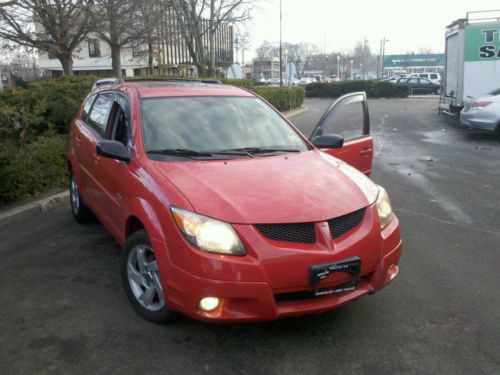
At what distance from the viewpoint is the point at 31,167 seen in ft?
22.4

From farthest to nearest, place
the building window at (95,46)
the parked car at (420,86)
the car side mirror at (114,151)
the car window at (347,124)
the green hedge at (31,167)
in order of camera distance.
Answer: the parked car at (420,86) < the building window at (95,46) < the car window at (347,124) < the green hedge at (31,167) < the car side mirror at (114,151)

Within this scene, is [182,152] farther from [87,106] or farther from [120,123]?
[87,106]

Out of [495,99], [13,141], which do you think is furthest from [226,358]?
[495,99]

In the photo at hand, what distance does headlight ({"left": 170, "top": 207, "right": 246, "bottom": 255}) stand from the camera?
9.74ft

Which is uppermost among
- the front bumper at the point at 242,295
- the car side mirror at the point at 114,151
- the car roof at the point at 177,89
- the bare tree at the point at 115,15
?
the bare tree at the point at 115,15

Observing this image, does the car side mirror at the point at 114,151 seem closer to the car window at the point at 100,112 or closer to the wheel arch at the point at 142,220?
the wheel arch at the point at 142,220

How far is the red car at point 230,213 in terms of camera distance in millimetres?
2965

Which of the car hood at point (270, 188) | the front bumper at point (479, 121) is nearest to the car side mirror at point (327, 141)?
the car hood at point (270, 188)

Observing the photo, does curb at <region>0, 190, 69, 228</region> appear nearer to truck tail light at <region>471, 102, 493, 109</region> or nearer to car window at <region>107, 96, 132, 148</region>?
car window at <region>107, 96, 132, 148</region>

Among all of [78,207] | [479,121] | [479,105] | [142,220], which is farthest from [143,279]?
[479,105]

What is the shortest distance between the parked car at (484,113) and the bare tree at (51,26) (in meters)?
13.4

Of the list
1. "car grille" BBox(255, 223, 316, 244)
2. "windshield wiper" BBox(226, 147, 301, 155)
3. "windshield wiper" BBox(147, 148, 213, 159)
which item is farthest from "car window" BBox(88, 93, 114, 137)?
"car grille" BBox(255, 223, 316, 244)

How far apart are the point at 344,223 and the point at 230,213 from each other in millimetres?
747

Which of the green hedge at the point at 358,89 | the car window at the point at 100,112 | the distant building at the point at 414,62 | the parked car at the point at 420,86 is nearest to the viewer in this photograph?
the car window at the point at 100,112
